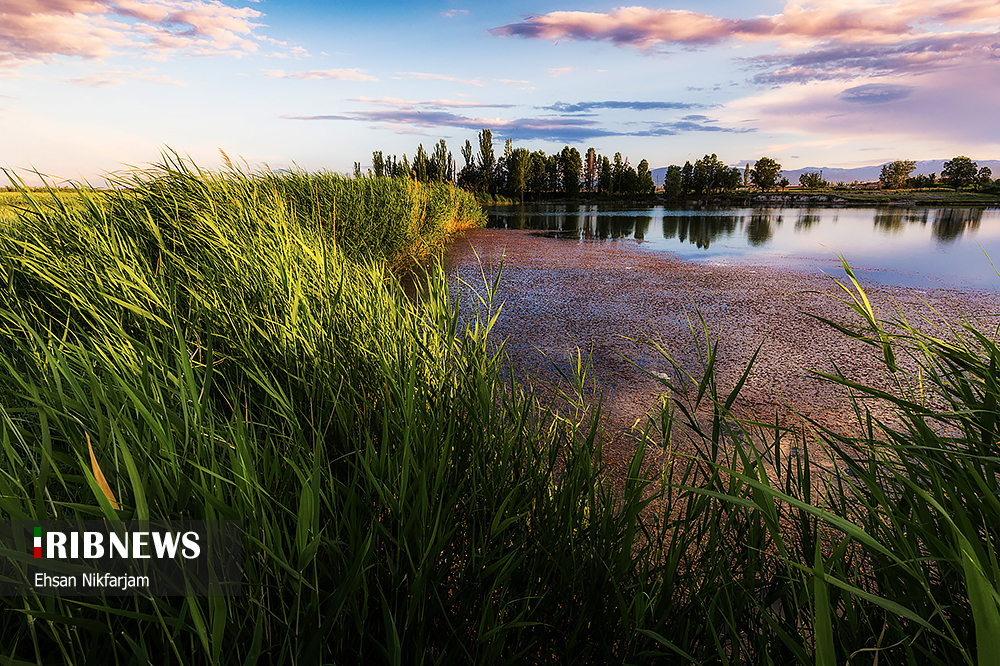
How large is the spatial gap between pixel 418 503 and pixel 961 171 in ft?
183

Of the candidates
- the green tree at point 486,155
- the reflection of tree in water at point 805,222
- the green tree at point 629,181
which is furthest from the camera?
the green tree at point 629,181

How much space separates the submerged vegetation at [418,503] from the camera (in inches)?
24.5

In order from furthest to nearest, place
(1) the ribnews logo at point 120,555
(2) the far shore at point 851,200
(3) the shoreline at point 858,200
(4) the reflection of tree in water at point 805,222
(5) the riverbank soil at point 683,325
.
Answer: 1. (2) the far shore at point 851,200
2. (3) the shoreline at point 858,200
3. (4) the reflection of tree in water at point 805,222
4. (5) the riverbank soil at point 683,325
5. (1) the ribnews logo at point 120,555

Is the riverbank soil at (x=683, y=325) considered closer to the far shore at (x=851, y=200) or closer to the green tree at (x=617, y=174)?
the far shore at (x=851, y=200)

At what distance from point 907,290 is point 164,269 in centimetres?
645

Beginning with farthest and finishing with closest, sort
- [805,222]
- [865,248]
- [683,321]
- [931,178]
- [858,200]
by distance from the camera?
[931,178] → [858,200] → [805,222] → [865,248] → [683,321]

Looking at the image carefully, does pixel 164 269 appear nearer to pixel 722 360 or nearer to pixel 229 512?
pixel 229 512

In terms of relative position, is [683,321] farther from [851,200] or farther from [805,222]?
[851,200]

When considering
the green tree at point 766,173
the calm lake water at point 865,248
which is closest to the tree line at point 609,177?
the green tree at point 766,173

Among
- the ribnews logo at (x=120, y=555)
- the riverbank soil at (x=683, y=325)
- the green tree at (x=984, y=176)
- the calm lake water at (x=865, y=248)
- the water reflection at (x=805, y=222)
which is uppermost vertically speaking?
the green tree at (x=984, y=176)

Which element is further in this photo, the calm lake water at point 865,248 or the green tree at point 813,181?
the green tree at point 813,181

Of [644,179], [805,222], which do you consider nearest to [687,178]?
[644,179]

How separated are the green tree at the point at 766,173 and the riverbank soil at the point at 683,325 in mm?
51167

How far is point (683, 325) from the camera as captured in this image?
362cm
